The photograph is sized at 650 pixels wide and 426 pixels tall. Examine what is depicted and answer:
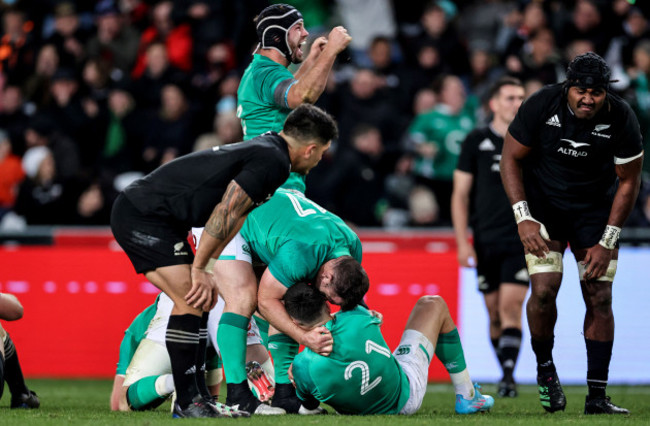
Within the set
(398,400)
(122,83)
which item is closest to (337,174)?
(122,83)

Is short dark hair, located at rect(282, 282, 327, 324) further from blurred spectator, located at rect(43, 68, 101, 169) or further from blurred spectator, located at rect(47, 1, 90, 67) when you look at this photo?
blurred spectator, located at rect(47, 1, 90, 67)

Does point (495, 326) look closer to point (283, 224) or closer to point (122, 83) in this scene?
point (283, 224)

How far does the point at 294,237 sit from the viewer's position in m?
7.34

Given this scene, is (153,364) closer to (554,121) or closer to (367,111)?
(554,121)

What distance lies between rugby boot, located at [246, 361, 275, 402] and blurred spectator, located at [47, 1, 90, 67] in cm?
993

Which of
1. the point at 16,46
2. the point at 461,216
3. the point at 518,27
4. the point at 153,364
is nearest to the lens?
the point at 153,364

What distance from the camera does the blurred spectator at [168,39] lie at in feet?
53.5

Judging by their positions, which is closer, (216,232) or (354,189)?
(216,232)

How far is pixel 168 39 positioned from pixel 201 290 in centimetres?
1051

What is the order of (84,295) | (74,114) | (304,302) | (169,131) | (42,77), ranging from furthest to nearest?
1. (42,77)
2. (74,114)
3. (169,131)
4. (84,295)
5. (304,302)

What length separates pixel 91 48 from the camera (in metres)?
16.9

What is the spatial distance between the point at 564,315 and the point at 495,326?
1096 mm

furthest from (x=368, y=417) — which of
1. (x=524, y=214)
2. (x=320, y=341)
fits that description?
(x=524, y=214)

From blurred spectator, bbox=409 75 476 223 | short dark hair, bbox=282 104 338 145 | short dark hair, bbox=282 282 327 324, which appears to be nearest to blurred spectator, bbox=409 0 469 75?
blurred spectator, bbox=409 75 476 223
